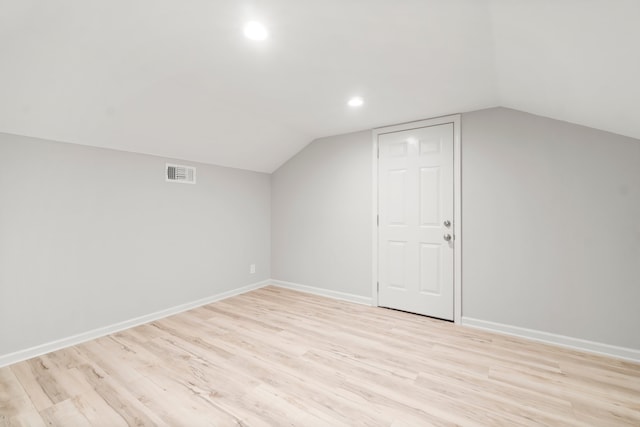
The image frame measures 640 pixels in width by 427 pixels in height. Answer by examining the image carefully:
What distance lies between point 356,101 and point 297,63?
34.3 inches

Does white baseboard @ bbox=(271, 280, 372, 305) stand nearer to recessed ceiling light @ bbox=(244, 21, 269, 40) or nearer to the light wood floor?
the light wood floor

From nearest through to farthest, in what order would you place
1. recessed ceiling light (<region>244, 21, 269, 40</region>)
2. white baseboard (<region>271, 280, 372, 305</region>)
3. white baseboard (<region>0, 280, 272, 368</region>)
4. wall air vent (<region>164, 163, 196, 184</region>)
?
recessed ceiling light (<region>244, 21, 269, 40</region>)
white baseboard (<region>0, 280, 272, 368</region>)
wall air vent (<region>164, 163, 196, 184</region>)
white baseboard (<region>271, 280, 372, 305</region>)

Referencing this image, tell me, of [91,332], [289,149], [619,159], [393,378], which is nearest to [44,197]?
[91,332]

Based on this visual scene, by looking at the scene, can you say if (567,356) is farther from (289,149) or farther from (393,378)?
(289,149)

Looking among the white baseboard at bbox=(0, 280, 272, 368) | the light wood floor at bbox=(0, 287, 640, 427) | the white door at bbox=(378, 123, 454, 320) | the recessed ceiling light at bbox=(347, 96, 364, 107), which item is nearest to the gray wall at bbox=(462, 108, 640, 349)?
the white door at bbox=(378, 123, 454, 320)

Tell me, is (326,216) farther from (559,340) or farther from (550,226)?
(559,340)

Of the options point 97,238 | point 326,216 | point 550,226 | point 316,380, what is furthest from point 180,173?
point 550,226

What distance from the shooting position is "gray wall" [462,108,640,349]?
2.30 metres

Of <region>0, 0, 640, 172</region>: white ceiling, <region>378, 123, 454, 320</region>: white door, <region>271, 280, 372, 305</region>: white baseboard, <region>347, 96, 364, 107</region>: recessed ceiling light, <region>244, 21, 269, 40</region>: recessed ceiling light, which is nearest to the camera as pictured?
<region>0, 0, 640, 172</region>: white ceiling

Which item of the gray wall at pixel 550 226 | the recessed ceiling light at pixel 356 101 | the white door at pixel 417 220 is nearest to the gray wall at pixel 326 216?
the white door at pixel 417 220

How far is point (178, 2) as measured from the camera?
145cm

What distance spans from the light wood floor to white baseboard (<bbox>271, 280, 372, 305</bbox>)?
2.65 feet

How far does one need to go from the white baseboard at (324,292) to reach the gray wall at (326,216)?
2.1 inches

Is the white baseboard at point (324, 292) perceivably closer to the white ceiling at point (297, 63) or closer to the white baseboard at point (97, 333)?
the white baseboard at point (97, 333)
